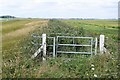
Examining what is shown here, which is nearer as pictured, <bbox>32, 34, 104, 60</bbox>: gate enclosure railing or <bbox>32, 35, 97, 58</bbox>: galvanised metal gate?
<bbox>32, 34, 104, 60</bbox>: gate enclosure railing

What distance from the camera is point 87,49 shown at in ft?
39.4

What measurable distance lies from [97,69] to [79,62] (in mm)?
1241

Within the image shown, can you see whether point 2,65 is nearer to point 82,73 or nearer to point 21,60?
point 21,60

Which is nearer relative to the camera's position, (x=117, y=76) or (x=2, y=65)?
(x=117, y=76)

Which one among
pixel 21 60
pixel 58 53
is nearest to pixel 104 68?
pixel 21 60

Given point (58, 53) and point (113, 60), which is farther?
point (58, 53)

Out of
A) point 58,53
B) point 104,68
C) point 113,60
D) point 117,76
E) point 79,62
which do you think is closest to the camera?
point 117,76

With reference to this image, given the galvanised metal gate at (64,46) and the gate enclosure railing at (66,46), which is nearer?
the gate enclosure railing at (66,46)

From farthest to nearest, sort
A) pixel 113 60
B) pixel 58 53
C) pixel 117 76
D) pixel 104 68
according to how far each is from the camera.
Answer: pixel 58 53, pixel 113 60, pixel 104 68, pixel 117 76

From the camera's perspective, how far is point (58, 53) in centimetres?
1147

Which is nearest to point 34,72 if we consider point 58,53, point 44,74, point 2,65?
point 44,74

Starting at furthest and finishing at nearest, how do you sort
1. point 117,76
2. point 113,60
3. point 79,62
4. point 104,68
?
point 79,62, point 113,60, point 104,68, point 117,76

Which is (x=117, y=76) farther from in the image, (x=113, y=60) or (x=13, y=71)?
(x=13, y=71)

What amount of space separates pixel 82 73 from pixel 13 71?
5.73ft
